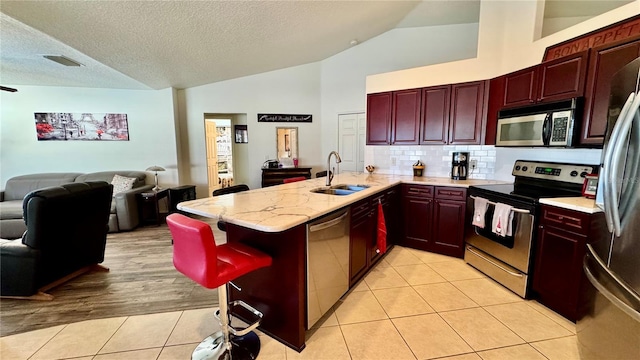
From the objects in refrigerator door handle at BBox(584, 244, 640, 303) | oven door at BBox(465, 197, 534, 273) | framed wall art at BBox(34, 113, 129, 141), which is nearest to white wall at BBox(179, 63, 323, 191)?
framed wall art at BBox(34, 113, 129, 141)

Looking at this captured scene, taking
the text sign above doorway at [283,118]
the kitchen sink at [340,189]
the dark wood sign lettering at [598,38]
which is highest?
the dark wood sign lettering at [598,38]

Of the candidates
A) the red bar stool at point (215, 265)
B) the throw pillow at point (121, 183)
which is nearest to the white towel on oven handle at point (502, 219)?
the red bar stool at point (215, 265)

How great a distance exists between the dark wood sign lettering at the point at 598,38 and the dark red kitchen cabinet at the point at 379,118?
69.7 inches

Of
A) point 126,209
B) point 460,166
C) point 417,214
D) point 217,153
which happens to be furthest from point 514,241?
point 217,153

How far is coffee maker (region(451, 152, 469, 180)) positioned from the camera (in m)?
3.40

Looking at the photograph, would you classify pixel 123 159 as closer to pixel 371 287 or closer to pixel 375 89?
pixel 375 89

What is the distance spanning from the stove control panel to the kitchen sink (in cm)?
174

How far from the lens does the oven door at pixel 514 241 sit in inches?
87.9

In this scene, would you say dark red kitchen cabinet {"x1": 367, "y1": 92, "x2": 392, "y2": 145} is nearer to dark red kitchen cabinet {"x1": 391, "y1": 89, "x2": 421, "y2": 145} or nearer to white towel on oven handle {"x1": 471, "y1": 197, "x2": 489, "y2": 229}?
dark red kitchen cabinet {"x1": 391, "y1": 89, "x2": 421, "y2": 145}

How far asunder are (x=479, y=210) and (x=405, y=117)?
1.65 meters

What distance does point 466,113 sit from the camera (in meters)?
3.29

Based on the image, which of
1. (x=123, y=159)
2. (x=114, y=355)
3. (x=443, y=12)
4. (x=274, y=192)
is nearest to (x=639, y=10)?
(x=443, y=12)

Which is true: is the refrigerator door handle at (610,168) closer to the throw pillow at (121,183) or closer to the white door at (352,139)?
the white door at (352,139)

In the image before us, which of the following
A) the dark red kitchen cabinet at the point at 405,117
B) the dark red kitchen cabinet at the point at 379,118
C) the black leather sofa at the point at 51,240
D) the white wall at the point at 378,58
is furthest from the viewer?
the white wall at the point at 378,58
